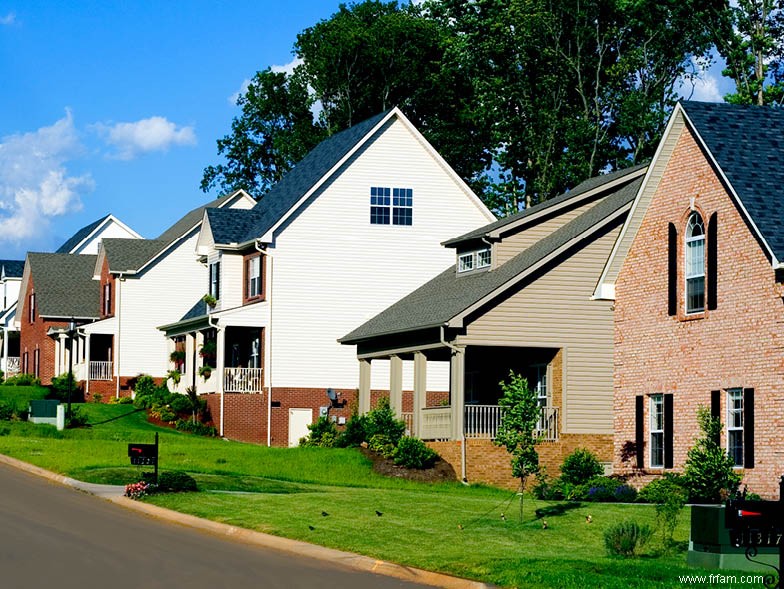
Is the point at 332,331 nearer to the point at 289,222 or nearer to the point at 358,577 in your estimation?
the point at 289,222

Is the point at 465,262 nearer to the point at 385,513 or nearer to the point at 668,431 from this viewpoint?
the point at 668,431

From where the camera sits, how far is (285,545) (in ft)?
68.2

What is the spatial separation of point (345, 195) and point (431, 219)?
3502 mm

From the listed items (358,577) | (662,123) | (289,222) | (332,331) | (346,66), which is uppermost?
(346,66)

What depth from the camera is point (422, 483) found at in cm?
3594

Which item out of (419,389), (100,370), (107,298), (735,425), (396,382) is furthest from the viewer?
(107,298)

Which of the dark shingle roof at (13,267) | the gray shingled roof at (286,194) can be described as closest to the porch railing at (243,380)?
the gray shingled roof at (286,194)

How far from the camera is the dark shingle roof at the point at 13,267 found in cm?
9993

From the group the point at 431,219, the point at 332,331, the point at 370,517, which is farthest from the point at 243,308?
the point at 370,517

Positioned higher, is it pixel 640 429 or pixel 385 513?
pixel 640 429

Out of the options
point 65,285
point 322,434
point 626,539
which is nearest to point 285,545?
point 626,539

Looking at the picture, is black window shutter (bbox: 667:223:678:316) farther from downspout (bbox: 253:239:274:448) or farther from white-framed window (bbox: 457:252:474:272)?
downspout (bbox: 253:239:274:448)

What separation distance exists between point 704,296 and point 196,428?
86.6ft

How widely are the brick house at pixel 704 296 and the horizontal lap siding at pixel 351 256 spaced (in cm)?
1983
